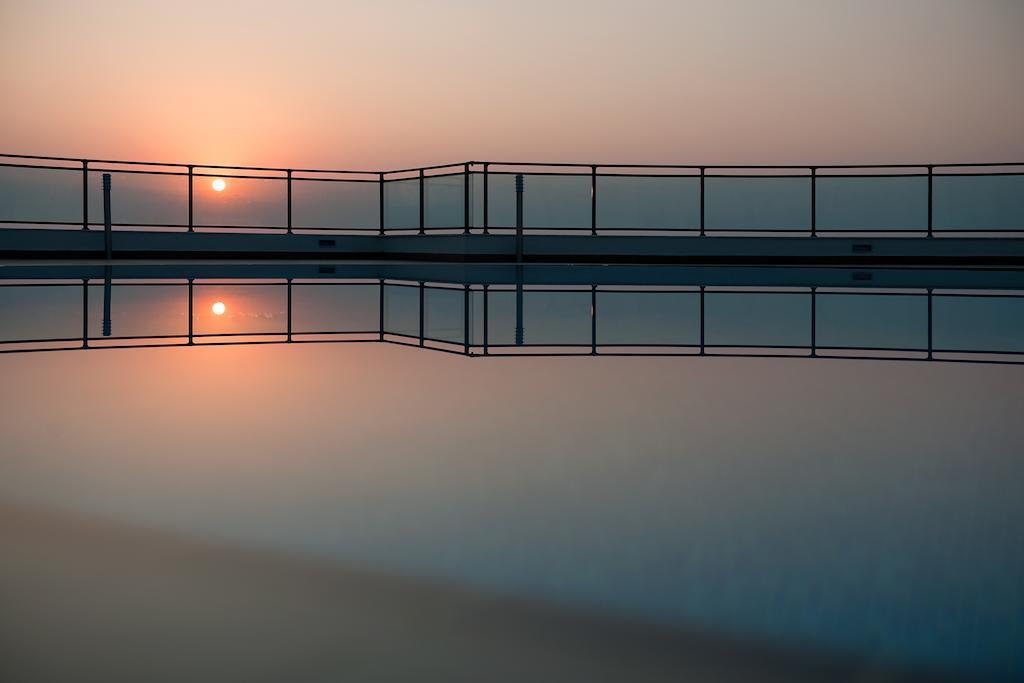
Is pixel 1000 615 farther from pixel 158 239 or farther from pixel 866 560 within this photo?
pixel 158 239

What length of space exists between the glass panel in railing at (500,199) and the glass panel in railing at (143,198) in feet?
16.3

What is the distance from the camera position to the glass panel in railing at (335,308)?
938 centimetres

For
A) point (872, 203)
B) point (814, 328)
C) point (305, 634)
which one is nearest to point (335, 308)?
point (814, 328)

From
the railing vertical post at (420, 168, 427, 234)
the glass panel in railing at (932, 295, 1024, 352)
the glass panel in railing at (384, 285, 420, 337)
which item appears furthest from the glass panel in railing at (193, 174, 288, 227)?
the glass panel in railing at (932, 295, 1024, 352)

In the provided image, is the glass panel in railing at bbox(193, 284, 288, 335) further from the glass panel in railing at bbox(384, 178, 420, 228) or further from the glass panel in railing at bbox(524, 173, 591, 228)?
the glass panel in railing at bbox(384, 178, 420, 228)

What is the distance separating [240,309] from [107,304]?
4.21ft

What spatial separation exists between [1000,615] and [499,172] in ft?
48.2

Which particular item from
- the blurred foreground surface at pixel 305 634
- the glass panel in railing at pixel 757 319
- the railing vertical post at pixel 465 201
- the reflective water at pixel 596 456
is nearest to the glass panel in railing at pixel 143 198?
the railing vertical post at pixel 465 201

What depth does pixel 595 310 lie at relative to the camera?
1059 centimetres

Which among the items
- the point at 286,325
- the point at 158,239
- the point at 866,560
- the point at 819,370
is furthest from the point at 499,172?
the point at 866,560

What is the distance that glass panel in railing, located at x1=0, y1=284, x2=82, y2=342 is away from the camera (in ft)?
28.1

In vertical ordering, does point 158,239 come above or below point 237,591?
above

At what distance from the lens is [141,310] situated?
408 inches

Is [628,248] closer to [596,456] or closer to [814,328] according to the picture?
[814,328]
